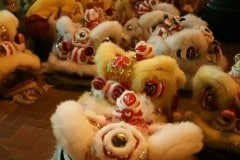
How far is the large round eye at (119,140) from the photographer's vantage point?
1.55m

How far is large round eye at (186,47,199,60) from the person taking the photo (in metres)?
2.45

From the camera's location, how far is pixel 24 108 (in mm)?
2445

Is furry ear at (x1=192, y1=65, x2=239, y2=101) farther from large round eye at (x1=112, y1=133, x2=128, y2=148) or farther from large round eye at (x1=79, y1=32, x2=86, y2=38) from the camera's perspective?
large round eye at (x1=79, y1=32, x2=86, y2=38)

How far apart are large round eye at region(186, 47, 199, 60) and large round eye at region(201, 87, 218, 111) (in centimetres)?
63

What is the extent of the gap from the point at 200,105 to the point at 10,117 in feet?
3.46

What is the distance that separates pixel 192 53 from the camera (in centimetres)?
246

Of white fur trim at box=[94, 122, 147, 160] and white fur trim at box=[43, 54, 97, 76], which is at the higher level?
white fur trim at box=[94, 122, 147, 160]

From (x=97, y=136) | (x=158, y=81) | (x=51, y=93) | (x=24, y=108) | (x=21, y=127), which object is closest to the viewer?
(x=97, y=136)

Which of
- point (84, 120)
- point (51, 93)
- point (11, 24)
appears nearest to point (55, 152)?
point (84, 120)

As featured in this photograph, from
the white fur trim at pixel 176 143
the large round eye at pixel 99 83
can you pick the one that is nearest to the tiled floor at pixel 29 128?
the large round eye at pixel 99 83

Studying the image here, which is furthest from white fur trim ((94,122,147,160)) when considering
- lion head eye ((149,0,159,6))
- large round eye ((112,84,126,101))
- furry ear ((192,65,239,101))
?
lion head eye ((149,0,159,6))

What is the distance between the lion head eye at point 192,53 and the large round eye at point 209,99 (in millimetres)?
626

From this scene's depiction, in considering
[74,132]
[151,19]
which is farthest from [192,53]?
[74,132]

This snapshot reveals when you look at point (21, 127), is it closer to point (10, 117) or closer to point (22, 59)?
point (10, 117)
